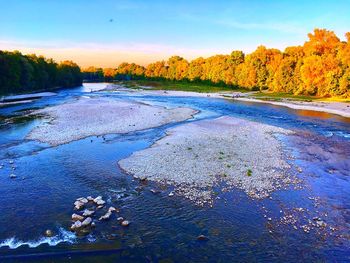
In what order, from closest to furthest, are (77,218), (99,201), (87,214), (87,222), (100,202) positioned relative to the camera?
(87,222) < (77,218) < (87,214) < (100,202) < (99,201)

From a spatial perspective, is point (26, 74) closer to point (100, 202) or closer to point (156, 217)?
point (100, 202)

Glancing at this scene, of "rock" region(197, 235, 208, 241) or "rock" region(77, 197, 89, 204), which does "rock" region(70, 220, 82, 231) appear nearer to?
"rock" region(77, 197, 89, 204)

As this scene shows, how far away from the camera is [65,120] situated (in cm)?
5044

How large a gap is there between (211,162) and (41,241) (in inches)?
658

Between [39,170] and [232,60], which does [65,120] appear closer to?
[39,170]

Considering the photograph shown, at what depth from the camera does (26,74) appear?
115812 mm

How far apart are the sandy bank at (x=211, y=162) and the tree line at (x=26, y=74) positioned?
83.4 metres

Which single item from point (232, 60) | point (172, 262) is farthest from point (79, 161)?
point (232, 60)

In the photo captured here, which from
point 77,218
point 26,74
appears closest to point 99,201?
point 77,218

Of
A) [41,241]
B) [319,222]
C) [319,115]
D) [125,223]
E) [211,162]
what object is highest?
[319,115]

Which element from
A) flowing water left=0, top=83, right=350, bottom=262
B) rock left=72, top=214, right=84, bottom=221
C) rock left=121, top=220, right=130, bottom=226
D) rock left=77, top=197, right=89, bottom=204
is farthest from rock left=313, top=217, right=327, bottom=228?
rock left=77, top=197, right=89, bottom=204

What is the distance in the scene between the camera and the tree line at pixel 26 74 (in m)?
101

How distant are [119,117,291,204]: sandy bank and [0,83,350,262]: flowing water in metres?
1.33

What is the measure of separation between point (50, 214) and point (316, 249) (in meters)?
15.0
